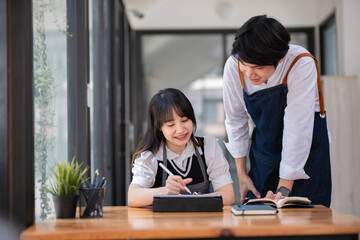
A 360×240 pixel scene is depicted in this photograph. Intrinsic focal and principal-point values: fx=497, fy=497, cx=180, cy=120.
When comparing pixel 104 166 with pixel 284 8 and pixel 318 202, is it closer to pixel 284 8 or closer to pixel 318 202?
pixel 318 202

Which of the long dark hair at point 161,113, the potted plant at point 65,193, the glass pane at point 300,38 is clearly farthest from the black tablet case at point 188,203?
the glass pane at point 300,38

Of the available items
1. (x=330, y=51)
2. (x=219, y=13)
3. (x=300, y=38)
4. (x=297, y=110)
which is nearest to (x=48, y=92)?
(x=297, y=110)

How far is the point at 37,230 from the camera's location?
51.6 inches

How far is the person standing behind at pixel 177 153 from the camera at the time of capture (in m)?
1.99

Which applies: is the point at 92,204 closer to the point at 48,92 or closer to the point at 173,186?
the point at 173,186

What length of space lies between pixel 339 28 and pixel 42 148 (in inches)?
152

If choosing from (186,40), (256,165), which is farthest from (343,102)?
(256,165)

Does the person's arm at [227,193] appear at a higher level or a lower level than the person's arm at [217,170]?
lower

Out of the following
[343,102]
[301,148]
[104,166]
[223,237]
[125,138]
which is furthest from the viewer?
[125,138]

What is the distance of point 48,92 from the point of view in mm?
2057

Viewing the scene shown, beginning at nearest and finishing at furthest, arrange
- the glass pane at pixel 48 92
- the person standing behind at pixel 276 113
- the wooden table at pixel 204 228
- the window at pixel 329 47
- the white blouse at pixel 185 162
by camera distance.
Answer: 1. the wooden table at pixel 204 228
2. the person standing behind at pixel 276 113
3. the glass pane at pixel 48 92
4. the white blouse at pixel 185 162
5. the window at pixel 329 47

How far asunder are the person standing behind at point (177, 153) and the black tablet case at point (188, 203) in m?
0.34

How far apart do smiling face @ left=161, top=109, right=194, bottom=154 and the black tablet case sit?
1.42ft

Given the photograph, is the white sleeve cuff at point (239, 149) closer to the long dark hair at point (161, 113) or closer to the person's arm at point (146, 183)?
the long dark hair at point (161, 113)
